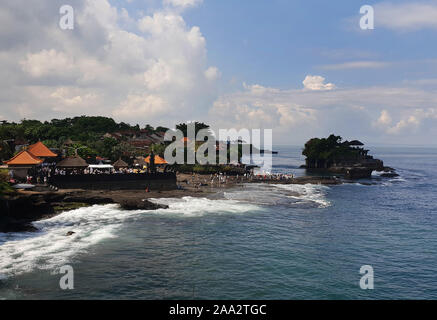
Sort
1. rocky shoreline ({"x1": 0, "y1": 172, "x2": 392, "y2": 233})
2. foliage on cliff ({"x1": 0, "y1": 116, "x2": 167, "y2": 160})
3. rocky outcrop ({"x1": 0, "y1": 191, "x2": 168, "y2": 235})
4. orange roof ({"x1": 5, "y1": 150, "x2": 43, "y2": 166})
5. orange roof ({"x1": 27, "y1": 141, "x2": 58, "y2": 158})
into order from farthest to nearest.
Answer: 1. foliage on cliff ({"x1": 0, "y1": 116, "x2": 167, "y2": 160})
2. orange roof ({"x1": 27, "y1": 141, "x2": 58, "y2": 158})
3. orange roof ({"x1": 5, "y1": 150, "x2": 43, "y2": 166})
4. rocky shoreline ({"x1": 0, "y1": 172, "x2": 392, "y2": 233})
5. rocky outcrop ({"x1": 0, "y1": 191, "x2": 168, "y2": 235})

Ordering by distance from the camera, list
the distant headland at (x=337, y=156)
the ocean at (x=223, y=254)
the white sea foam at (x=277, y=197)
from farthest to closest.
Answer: the distant headland at (x=337, y=156), the white sea foam at (x=277, y=197), the ocean at (x=223, y=254)

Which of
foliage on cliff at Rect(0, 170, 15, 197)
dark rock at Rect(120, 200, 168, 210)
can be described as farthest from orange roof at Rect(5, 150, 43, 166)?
dark rock at Rect(120, 200, 168, 210)

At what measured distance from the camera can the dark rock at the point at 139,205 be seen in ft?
137

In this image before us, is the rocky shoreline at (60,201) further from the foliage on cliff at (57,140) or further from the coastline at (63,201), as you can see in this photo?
the foliage on cliff at (57,140)

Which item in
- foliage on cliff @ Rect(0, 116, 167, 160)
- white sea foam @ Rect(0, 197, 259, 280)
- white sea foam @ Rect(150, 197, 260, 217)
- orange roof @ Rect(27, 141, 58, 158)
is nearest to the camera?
white sea foam @ Rect(0, 197, 259, 280)

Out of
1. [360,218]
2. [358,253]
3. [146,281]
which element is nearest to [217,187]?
[360,218]

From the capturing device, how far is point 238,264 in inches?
949

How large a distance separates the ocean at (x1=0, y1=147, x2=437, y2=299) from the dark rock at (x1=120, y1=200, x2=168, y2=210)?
1.40 m

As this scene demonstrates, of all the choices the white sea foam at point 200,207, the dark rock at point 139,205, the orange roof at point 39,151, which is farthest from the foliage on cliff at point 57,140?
the white sea foam at point 200,207

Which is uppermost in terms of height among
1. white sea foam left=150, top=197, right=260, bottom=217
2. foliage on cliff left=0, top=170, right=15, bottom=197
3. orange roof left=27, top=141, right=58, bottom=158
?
orange roof left=27, top=141, right=58, bottom=158

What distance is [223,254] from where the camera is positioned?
26141 mm

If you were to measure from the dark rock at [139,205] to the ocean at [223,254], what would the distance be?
1.40 metres

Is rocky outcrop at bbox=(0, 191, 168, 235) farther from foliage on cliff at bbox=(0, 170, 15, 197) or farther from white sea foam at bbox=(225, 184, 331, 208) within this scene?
white sea foam at bbox=(225, 184, 331, 208)

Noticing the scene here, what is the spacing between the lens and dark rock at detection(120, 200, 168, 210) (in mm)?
41750
